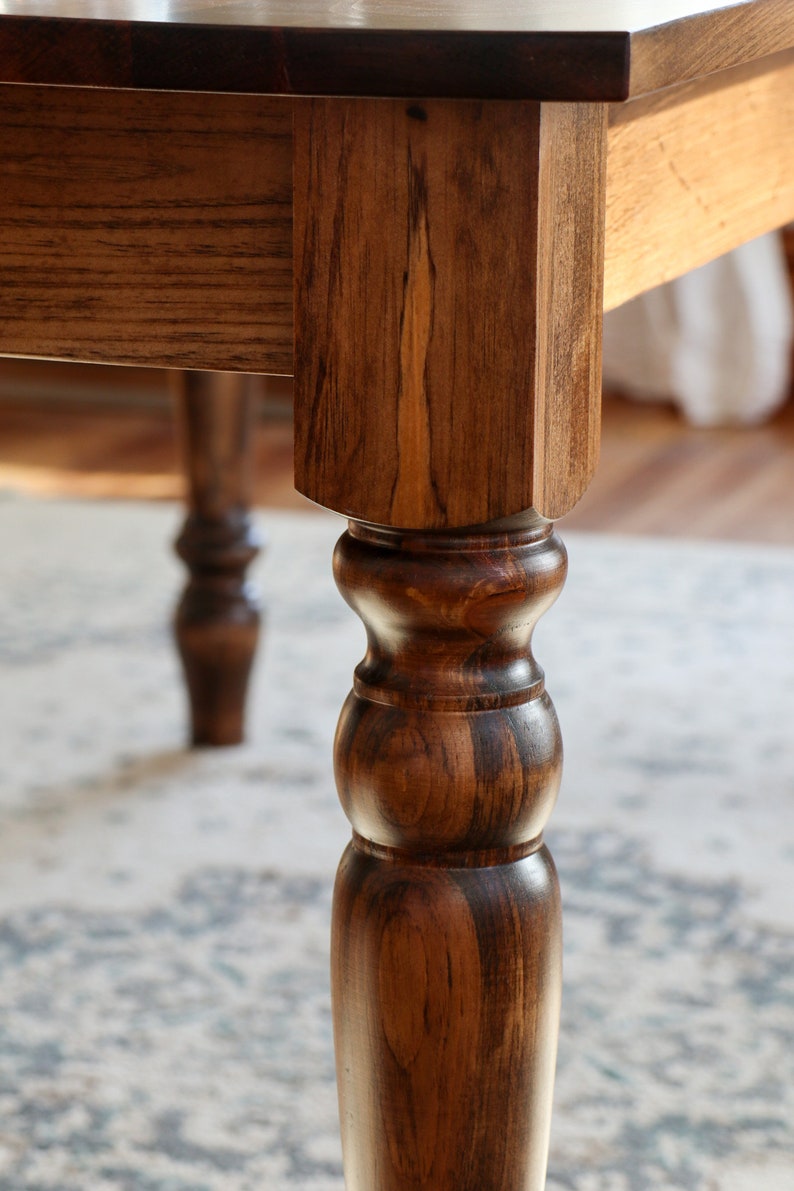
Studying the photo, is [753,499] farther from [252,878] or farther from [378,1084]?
[378,1084]

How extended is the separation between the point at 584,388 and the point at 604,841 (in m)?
0.74

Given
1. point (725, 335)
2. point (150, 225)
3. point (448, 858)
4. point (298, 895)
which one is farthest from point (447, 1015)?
point (725, 335)

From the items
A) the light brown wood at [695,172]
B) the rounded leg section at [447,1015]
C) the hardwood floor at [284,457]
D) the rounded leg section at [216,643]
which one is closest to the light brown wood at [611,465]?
the hardwood floor at [284,457]

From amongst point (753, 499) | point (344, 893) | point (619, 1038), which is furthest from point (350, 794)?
point (753, 499)

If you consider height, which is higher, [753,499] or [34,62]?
[34,62]

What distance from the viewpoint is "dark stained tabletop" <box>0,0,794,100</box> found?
1.35 ft

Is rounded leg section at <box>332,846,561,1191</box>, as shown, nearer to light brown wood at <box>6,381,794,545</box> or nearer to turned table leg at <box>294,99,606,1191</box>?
turned table leg at <box>294,99,606,1191</box>

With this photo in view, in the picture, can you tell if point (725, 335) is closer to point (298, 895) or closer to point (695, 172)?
point (298, 895)

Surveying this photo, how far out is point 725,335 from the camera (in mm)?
2736

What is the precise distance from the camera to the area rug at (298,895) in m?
0.82

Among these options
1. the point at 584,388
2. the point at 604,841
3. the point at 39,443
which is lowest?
the point at 39,443

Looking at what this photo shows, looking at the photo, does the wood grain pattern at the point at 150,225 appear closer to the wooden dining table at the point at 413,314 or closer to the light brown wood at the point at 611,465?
the wooden dining table at the point at 413,314

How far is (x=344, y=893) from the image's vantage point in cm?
53

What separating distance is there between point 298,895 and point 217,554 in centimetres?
33
